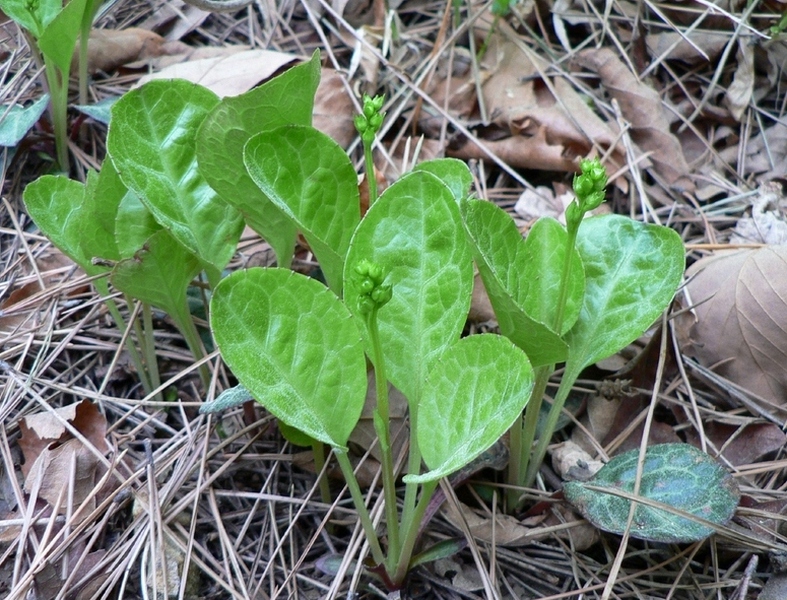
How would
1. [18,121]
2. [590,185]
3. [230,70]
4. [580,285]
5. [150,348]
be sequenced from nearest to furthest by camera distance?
[590,185] → [580,285] → [150,348] → [18,121] → [230,70]

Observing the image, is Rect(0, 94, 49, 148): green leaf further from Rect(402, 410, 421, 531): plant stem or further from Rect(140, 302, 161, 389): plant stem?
Rect(402, 410, 421, 531): plant stem

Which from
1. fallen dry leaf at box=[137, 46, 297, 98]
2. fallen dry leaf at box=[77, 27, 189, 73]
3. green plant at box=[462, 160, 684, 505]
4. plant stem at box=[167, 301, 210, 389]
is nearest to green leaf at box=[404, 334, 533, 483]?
green plant at box=[462, 160, 684, 505]

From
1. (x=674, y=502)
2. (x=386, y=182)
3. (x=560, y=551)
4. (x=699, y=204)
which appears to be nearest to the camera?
(x=674, y=502)

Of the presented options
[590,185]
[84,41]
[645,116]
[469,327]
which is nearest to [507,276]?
[590,185]

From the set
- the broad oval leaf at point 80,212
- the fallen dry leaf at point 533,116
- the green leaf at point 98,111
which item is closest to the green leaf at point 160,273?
the broad oval leaf at point 80,212

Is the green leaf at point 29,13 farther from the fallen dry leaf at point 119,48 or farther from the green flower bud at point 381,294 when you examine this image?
the green flower bud at point 381,294

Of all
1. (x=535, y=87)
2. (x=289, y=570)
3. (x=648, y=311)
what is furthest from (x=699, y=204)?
(x=289, y=570)

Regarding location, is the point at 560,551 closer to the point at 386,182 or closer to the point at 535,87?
the point at 386,182

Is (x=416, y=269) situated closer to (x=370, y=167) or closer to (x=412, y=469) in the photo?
(x=370, y=167)
